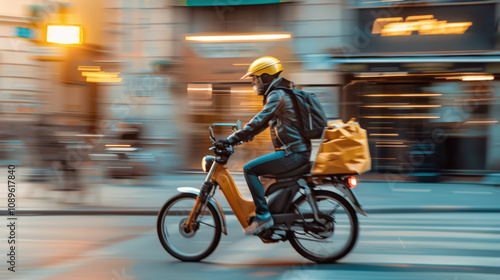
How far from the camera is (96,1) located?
1398 centimetres

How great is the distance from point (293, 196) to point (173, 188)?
616 cm

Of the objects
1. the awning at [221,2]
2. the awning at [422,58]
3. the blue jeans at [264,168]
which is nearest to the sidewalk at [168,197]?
the blue jeans at [264,168]

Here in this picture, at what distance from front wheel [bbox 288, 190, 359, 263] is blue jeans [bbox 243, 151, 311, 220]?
287mm

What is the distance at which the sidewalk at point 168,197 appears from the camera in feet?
25.6

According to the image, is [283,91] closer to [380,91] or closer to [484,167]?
[380,91]

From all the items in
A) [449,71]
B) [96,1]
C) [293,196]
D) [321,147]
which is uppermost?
[96,1]

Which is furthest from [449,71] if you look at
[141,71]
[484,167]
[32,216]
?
[32,216]

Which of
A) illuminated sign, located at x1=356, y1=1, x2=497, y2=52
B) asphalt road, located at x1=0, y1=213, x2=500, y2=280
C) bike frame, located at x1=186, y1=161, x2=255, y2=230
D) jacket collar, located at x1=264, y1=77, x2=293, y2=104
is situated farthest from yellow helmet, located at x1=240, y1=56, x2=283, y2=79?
illuminated sign, located at x1=356, y1=1, x2=497, y2=52

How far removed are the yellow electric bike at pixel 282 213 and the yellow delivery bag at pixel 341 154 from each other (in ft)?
0.37

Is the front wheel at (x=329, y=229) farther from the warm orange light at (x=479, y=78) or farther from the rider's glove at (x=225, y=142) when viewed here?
the warm orange light at (x=479, y=78)

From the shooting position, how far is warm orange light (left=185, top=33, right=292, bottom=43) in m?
13.0

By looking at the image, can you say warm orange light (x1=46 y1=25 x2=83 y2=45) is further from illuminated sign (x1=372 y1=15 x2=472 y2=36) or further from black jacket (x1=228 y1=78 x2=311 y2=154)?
illuminated sign (x1=372 y1=15 x2=472 y2=36)

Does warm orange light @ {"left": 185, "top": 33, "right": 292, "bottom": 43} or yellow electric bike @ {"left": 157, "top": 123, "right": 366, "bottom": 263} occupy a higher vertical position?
warm orange light @ {"left": 185, "top": 33, "right": 292, "bottom": 43}

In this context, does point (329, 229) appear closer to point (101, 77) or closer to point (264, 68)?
point (264, 68)
